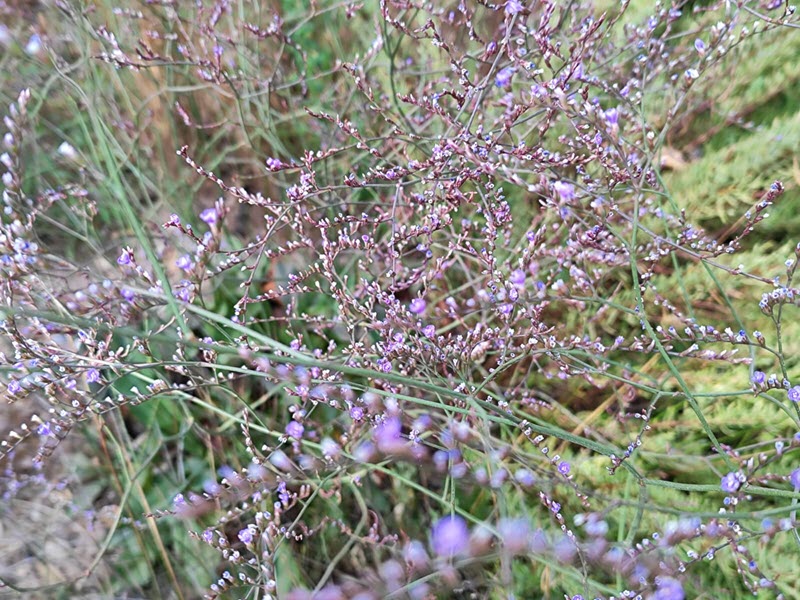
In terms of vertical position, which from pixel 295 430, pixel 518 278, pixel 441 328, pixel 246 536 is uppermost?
pixel 441 328

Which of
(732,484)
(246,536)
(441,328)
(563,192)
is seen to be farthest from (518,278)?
(441,328)

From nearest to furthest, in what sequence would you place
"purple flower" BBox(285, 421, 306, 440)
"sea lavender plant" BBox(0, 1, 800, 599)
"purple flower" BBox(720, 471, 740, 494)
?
1. "purple flower" BBox(720, 471, 740, 494)
2. "sea lavender plant" BBox(0, 1, 800, 599)
3. "purple flower" BBox(285, 421, 306, 440)

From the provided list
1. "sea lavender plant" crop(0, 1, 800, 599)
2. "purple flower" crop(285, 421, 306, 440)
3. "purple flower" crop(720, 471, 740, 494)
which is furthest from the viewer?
"purple flower" crop(285, 421, 306, 440)

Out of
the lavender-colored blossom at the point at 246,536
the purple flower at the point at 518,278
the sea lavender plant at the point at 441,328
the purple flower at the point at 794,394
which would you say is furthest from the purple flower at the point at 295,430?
the purple flower at the point at 794,394

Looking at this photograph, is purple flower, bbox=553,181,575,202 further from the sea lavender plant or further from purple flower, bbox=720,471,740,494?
purple flower, bbox=720,471,740,494

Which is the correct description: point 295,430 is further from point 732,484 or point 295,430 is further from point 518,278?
point 732,484

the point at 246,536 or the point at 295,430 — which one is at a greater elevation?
the point at 295,430

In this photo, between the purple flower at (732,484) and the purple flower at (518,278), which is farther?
the purple flower at (518,278)

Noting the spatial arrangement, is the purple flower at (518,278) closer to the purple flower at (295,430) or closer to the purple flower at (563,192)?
the purple flower at (563,192)

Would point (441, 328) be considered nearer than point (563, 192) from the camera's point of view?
No

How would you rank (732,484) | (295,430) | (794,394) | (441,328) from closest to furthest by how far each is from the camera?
(732,484)
(794,394)
(295,430)
(441,328)

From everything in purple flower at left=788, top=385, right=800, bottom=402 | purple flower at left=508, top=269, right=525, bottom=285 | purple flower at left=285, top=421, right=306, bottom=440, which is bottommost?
purple flower at left=285, top=421, right=306, bottom=440

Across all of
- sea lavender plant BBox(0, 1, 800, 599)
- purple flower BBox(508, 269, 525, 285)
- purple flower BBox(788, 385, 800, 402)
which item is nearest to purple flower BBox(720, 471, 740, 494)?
sea lavender plant BBox(0, 1, 800, 599)
